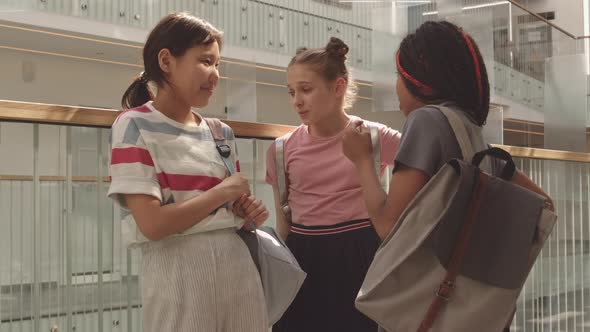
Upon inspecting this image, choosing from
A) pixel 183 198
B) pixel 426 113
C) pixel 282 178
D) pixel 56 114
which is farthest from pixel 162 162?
pixel 282 178

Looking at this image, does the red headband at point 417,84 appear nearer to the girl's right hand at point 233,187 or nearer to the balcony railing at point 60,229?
the girl's right hand at point 233,187

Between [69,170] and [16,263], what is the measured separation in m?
0.27

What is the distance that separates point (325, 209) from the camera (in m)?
2.26

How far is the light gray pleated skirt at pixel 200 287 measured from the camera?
1677 mm

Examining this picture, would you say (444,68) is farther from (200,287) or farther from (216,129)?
(200,287)

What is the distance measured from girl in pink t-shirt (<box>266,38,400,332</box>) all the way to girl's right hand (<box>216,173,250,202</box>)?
534 millimetres

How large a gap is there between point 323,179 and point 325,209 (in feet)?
0.29

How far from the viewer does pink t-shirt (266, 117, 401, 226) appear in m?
2.26

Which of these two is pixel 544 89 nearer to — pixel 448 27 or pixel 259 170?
pixel 259 170

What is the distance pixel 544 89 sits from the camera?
Answer: 6105mm

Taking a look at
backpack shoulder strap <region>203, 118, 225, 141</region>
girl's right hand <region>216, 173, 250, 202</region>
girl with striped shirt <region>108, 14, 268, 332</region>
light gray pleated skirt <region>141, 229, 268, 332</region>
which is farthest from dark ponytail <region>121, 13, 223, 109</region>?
light gray pleated skirt <region>141, 229, 268, 332</region>

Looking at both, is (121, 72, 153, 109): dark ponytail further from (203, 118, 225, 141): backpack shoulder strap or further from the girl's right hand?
the girl's right hand

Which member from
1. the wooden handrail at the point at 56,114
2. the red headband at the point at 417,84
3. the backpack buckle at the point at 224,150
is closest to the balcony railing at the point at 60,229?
the wooden handrail at the point at 56,114

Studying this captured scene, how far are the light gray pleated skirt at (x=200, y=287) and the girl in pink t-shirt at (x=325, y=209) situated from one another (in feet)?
1.62
